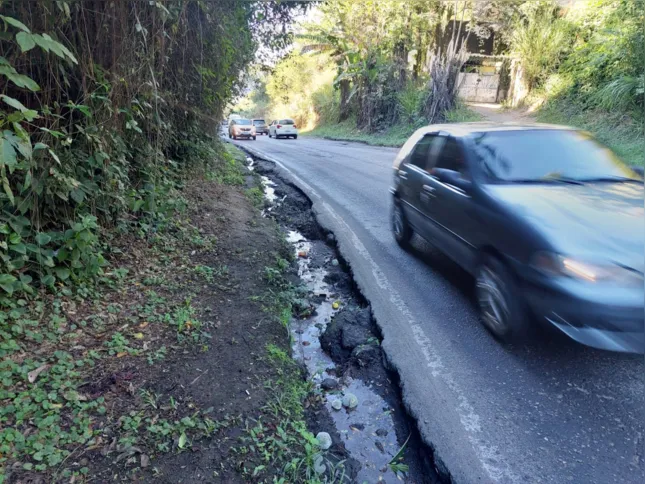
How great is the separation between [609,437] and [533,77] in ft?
66.8

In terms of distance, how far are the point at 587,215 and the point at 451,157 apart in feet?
5.60

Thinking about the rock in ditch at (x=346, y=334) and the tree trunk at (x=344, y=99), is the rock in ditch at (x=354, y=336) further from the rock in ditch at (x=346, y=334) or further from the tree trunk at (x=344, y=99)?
the tree trunk at (x=344, y=99)

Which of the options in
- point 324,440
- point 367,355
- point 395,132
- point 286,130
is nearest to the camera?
point 324,440

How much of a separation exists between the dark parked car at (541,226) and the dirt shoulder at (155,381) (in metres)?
1.82

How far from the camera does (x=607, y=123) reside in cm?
1324

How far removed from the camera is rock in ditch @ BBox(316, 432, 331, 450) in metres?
2.76

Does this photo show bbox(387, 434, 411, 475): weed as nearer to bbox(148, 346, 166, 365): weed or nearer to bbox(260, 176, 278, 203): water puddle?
bbox(148, 346, 166, 365): weed

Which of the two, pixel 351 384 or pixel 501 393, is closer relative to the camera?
pixel 501 393

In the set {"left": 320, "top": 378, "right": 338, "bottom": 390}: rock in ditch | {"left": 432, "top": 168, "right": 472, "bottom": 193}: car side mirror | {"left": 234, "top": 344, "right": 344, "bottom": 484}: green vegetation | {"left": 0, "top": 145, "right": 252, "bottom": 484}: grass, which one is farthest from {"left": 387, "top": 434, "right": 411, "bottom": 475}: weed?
{"left": 432, "top": 168, "right": 472, "bottom": 193}: car side mirror

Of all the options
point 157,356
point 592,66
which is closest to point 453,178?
point 157,356

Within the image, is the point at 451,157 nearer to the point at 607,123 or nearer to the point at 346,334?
the point at 346,334

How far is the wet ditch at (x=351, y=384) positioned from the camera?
2.72m

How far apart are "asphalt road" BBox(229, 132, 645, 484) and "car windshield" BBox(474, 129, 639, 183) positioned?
141 cm

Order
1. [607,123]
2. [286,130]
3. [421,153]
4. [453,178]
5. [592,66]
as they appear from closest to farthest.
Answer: [453,178] → [421,153] → [607,123] → [592,66] → [286,130]
